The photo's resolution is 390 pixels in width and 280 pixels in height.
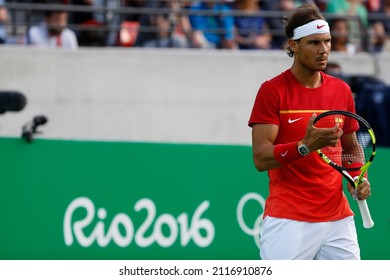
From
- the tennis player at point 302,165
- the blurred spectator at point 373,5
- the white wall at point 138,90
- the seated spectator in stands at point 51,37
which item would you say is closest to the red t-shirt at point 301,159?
the tennis player at point 302,165

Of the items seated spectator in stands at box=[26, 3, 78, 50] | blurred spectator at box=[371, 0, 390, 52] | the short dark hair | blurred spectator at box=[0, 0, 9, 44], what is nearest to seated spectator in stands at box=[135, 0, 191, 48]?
seated spectator in stands at box=[26, 3, 78, 50]

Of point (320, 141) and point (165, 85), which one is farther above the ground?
point (165, 85)

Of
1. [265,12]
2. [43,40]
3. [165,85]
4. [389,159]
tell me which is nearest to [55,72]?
[43,40]

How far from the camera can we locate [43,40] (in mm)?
13602

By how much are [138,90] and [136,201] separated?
3791 mm

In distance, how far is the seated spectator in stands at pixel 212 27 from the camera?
13797 mm

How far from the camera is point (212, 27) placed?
13953 mm

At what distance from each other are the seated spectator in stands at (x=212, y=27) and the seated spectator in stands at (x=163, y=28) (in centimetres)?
13

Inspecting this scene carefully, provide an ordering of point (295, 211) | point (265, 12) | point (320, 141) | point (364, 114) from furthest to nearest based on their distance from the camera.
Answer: point (265, 12) → point (364, 114) → point (295, 211) → point (320, 141)

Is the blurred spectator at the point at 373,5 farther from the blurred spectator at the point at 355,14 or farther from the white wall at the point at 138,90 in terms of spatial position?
the white wall at the point at 138,90

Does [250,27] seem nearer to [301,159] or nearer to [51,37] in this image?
[51,37]

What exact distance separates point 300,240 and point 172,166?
3920mm

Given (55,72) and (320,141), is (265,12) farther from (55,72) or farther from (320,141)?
(320,141)

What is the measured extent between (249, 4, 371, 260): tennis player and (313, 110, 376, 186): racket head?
2.6 inches
